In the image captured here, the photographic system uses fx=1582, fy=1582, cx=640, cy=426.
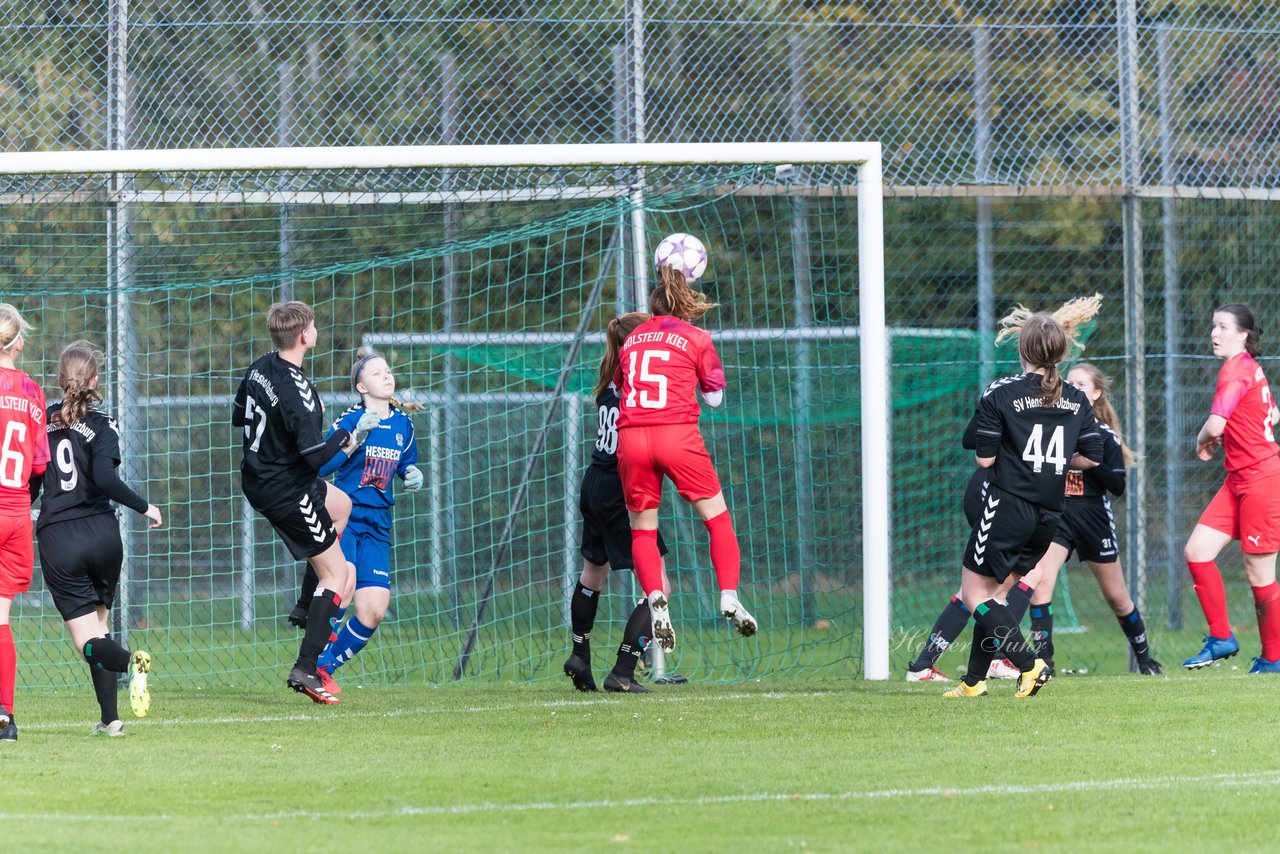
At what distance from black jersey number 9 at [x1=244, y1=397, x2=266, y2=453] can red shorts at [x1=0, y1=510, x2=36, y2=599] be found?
3.76ft

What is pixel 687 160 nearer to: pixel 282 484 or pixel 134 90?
pixel 282 484

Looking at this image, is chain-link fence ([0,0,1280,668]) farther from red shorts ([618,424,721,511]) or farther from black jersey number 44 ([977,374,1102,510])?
red shorts ([618,424,721,511])

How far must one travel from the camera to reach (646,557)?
7.41m

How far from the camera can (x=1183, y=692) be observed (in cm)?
781

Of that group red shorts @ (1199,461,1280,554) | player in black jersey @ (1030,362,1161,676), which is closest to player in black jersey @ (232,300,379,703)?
player in black jersey @ (1030,362,1161,676)

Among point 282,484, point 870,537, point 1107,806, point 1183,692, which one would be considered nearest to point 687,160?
point 870,537

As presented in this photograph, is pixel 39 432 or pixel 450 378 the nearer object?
pixel 39 432

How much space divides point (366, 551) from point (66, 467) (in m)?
1.84

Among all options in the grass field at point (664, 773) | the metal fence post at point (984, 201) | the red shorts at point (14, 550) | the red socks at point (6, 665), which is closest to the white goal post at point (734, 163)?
the grass field at point (664, 773)

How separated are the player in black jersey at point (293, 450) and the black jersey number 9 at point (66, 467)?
A: 2.73 feet

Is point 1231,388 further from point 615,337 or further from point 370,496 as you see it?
point 370,496

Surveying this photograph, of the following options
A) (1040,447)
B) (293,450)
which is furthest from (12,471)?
(1040,447)

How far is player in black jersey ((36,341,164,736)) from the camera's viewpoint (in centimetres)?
682

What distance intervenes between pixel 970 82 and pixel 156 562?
7089 millimetres
